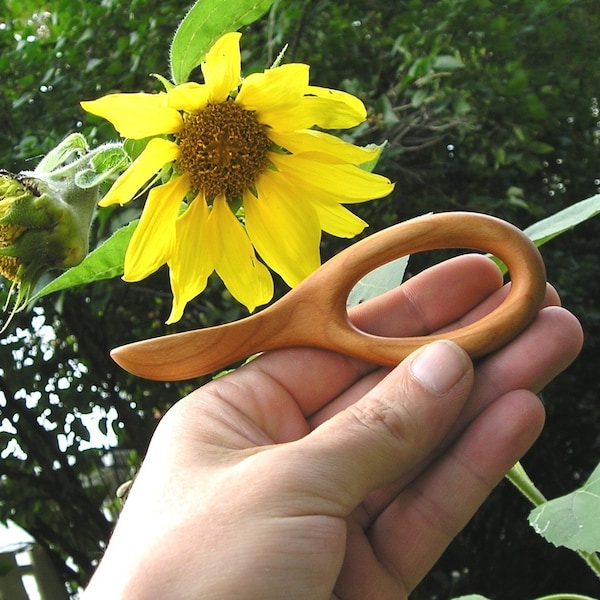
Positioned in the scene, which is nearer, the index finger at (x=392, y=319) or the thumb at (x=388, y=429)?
the thumb at (x=388, y=429)

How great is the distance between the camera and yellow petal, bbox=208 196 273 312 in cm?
55

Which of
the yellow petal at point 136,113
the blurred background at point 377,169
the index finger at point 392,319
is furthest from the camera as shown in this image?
the blurred background at point 377,169

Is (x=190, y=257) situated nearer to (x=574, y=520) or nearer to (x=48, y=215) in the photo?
(x=48, y=215)

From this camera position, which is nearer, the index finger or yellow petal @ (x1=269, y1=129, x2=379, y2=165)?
yellow petal @ (x1=269, y1=129, x2=379, y2=165)

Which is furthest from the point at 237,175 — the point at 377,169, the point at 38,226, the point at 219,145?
the point at 377,169

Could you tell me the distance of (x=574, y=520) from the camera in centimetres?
57

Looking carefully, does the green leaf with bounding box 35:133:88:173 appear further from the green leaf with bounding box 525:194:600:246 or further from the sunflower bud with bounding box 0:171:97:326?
the green leaf with bounding box 525:194:600:246

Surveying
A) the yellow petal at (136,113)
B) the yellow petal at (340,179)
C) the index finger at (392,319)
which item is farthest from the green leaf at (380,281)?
the yellow petal at (136,113)

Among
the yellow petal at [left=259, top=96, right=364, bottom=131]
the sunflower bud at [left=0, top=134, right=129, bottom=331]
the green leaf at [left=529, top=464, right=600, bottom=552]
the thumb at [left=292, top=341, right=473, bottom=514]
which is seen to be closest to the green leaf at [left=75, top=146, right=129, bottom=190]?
the sunflower bud at [left=0, top=134, right=129, bottom=331]

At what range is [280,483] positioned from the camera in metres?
0.48

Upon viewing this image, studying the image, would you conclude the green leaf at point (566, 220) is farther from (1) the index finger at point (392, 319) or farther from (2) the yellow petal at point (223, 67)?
(2) the yellow petal at point (223, 67)

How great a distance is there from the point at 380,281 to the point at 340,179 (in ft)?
0.51

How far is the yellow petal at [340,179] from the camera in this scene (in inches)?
21.0

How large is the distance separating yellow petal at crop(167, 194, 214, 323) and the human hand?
10 centimetres
